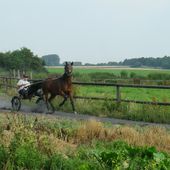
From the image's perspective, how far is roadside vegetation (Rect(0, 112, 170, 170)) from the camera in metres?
7.33

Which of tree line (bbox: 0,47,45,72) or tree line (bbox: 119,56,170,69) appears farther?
tree line (bbox: 119,56,170,69)

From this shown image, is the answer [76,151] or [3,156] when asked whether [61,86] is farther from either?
[3,156]

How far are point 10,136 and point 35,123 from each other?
7.09 ft

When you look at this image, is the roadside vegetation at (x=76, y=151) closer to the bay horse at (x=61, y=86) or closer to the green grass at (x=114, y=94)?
the green grass at (x=114, y=94)

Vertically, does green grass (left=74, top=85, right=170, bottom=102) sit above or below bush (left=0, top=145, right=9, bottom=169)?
below

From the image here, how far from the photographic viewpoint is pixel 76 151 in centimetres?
880

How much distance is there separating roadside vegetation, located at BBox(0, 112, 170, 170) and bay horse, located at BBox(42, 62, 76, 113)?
8.47m

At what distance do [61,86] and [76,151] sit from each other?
11.6 meters

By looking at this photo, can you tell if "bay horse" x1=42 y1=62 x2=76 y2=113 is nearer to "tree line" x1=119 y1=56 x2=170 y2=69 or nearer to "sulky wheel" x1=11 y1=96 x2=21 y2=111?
"sulky wheel" x1=11 y1=96 x2=21 y2=111

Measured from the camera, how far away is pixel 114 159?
23.7ft

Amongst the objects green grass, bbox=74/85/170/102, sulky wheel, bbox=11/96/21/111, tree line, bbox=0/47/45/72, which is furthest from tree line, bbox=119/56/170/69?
sulky wheel, bbox=11/96/21/111

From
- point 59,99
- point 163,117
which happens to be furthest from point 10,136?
point 59,99

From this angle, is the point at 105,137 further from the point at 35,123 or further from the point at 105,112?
the point at 105,112

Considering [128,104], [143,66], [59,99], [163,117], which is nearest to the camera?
[163,117]
